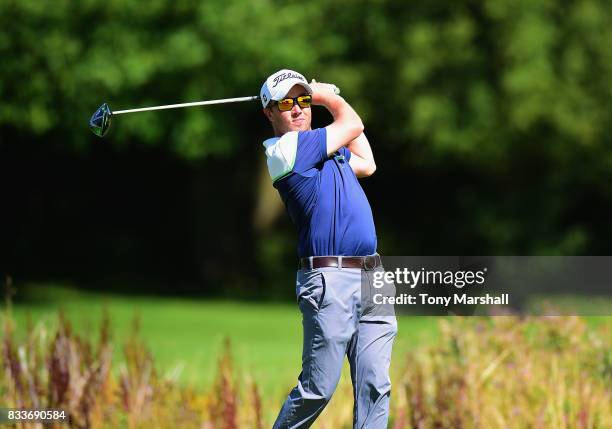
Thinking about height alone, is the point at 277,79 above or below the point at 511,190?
below

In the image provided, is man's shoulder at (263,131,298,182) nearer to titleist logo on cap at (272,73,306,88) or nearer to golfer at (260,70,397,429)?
golfer at (260,70,397,429)

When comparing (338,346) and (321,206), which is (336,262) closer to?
(321,206)

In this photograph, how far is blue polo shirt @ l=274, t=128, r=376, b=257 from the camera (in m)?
5.43

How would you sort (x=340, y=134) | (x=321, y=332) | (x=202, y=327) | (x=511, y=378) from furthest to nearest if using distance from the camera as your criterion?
(x=202, y=327)
(x=511, y=378)
(x=340, y=134)
(x=321, y=332)

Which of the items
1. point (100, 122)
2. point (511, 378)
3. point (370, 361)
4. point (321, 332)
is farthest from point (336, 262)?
point (511, 378)

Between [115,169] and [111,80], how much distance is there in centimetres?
1134

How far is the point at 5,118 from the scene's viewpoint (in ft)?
63.8

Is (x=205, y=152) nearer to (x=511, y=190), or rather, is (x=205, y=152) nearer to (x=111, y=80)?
(x=111, y=80)

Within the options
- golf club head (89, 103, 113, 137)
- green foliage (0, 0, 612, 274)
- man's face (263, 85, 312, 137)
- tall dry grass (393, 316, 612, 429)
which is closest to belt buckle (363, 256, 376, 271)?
man's face (263, 85, 312, 137)

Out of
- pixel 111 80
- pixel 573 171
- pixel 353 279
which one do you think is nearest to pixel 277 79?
pixel 353 279

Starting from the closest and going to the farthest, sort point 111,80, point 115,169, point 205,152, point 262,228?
point 111,80 < point 205,152 < point 262,228 < point 115,169

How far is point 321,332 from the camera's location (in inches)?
212

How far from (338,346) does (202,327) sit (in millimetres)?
12975

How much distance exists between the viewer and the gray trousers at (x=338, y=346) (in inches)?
212
